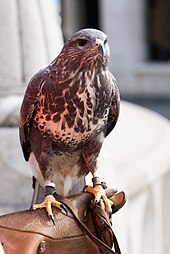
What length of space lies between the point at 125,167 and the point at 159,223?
8.4 inches

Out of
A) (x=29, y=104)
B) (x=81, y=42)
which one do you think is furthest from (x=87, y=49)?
(x=29, y=104)

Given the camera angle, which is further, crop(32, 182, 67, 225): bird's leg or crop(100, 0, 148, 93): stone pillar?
crop(100, 0, 148, 93): stone pillar

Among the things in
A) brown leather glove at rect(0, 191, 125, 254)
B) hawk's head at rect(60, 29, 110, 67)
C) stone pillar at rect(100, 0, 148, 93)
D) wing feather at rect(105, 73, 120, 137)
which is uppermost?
hawk's head at rect(60, 29, 110, 67)

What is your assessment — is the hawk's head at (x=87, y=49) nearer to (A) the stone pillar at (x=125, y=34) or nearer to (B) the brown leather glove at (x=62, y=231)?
(B) the brown leather glove at (x=62, y=231)

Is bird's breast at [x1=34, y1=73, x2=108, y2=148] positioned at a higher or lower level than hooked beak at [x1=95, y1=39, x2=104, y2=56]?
lower

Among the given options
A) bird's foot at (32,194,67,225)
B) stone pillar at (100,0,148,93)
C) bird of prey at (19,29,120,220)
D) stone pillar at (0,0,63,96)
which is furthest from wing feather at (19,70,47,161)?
stone pillar at (100,0,148,93)

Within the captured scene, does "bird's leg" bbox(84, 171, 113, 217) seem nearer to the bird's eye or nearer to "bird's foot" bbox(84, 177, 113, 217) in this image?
"bird's foot" bbox(84, 177, 113, 217)

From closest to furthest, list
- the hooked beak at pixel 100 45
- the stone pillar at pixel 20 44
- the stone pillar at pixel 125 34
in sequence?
1. the hooked beak at pixel 100 45
2. the stone pillar at pixel 20 44
3. the stone pillar at pixel 125 34

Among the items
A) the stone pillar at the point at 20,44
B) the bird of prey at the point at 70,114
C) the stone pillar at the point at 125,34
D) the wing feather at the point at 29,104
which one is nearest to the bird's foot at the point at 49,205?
the bird of prey at the point at 70,114

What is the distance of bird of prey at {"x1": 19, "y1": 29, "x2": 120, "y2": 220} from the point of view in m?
0.83

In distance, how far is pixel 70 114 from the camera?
0.86 metres

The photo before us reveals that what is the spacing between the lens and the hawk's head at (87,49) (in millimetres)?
819

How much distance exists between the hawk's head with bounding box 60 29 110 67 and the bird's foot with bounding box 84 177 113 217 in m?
0.17

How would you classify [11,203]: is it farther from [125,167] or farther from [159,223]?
[159,223]
